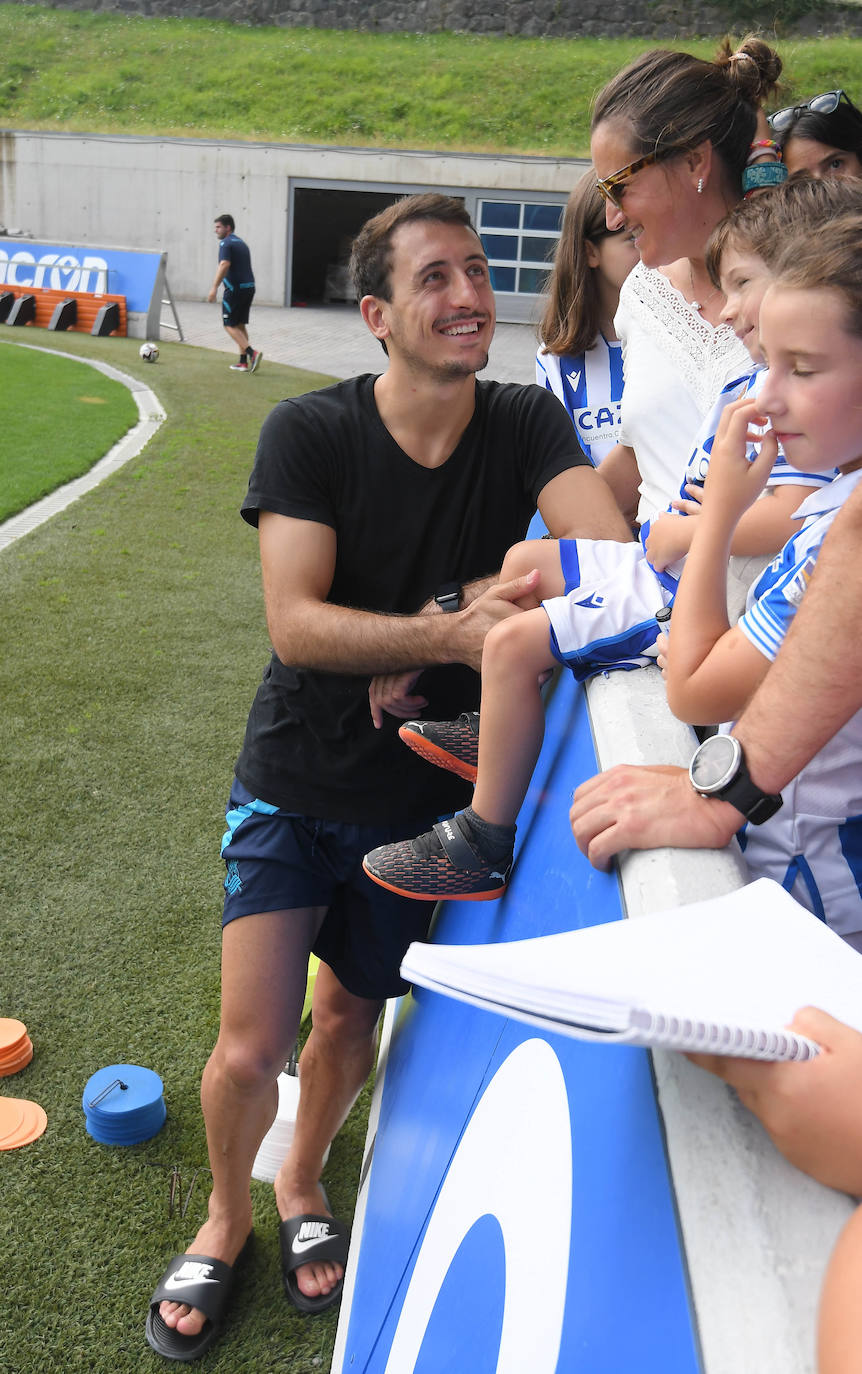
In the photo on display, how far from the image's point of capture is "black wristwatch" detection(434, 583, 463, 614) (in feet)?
7.87

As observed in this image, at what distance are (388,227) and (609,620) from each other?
1253 mm

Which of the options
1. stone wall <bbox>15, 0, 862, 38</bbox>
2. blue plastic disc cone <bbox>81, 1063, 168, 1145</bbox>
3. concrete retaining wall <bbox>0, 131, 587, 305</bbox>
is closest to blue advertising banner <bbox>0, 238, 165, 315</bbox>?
concrete retaining wall <bbox>0, 131, 587, 305</bbox>

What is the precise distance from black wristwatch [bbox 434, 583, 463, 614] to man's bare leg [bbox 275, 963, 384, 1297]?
988 mm

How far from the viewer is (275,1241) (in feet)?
8.68

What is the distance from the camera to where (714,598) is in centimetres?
150

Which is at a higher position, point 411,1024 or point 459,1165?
point 459,1165

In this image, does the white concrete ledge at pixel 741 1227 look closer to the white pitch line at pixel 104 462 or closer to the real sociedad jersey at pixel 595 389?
the real sociedad jersey at pixel 595 389

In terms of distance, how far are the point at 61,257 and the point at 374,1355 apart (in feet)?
71.8

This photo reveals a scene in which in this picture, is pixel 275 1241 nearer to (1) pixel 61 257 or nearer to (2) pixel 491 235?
(1) pixel 61 257

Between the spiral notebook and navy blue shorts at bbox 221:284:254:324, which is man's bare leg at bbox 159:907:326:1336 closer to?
the spiral notebook

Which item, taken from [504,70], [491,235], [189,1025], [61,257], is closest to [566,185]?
[491,235]

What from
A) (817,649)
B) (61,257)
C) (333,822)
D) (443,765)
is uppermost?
(817,649)

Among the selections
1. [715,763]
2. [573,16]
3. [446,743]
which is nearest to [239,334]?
[446,743]

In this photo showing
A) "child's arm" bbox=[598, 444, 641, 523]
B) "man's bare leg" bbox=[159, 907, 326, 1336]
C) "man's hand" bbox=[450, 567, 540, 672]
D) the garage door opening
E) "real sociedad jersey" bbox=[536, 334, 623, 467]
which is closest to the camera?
"man's hand" bbox=[450, 567, 540, 672]
